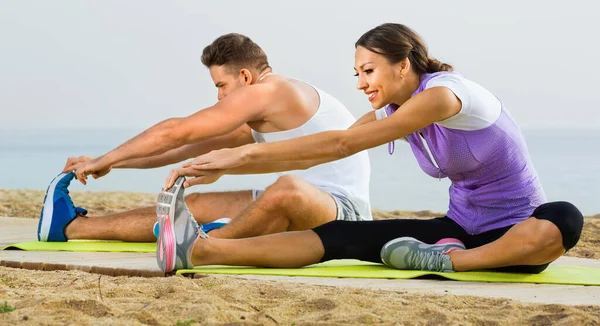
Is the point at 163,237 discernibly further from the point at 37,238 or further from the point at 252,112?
the point at 37,238

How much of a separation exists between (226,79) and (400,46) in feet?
4.65

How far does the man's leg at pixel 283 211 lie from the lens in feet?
12.9

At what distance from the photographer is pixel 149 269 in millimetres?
3910

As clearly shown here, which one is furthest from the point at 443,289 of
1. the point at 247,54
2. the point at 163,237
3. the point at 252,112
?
the point at 247,54

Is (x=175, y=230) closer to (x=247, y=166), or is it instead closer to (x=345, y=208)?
(x=345, y=208)

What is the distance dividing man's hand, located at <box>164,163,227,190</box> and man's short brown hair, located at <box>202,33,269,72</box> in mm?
1292

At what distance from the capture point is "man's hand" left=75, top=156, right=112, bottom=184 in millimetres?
4363

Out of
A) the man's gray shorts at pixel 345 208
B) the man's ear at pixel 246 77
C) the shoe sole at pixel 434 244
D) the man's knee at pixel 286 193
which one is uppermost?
the man's ear at pixel 246 77

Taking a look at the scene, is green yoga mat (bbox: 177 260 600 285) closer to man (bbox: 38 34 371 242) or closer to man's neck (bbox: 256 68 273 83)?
man (bbox: 38 34 371 242)

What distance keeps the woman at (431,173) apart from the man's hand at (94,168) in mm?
878

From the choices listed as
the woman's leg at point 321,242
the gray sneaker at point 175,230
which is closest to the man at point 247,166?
the woman's leg at point 321,242

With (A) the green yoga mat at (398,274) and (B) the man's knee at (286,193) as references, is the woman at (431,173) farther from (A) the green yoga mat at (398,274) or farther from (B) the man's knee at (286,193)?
(B) the man's knee at (286,193)

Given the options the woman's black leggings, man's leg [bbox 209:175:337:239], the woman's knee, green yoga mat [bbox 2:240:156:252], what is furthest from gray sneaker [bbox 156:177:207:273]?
the woman's knee

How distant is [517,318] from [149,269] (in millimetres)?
1680
